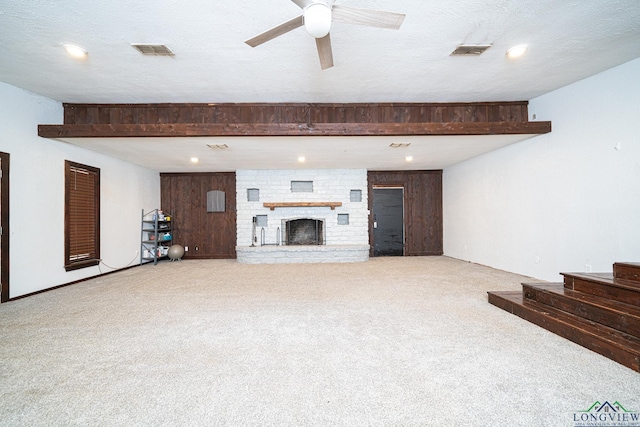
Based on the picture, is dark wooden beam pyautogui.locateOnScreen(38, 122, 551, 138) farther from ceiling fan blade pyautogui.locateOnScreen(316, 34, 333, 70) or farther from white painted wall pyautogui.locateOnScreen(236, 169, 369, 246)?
white painted wall pyautogui.locateOnScreen(236, 169, 369, 246)

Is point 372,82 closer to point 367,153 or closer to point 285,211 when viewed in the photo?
point 367,153

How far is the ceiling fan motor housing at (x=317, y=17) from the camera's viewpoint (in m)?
1.91

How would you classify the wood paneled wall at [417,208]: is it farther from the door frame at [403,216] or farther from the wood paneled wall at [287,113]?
the wood paneled wall at [287,113]

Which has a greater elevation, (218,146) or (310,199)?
(218,146)

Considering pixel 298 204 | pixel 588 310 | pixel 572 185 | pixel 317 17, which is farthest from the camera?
pixel 298 204

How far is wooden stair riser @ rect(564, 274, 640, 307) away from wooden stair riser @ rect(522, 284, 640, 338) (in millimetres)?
206

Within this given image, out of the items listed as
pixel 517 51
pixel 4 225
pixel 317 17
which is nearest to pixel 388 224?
pixel 517 51

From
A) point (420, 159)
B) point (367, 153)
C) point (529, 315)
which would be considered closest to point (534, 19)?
point (529, 315)

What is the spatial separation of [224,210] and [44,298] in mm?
4283

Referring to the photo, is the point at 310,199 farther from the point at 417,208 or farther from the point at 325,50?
the point at 325,50

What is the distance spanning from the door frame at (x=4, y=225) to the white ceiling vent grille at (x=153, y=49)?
8.24 ft

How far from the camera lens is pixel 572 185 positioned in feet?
12.9

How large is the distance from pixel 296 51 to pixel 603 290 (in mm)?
3558

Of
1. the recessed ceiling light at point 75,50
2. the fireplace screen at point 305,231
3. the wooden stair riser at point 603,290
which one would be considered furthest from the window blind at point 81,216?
the wooden stair riser at point 603,290
